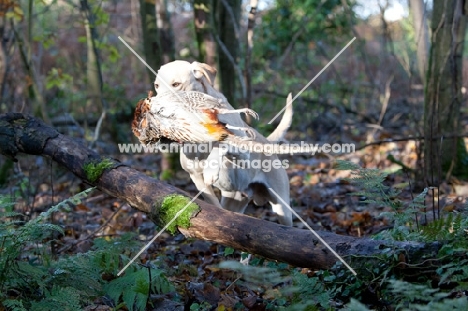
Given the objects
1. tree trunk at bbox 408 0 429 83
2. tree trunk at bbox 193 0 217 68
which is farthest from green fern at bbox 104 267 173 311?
tree trunk at bbox 408 0 429 83

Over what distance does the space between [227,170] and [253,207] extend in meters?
2.79

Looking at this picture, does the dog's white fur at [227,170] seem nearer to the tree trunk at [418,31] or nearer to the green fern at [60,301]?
the green fern at [60,301]

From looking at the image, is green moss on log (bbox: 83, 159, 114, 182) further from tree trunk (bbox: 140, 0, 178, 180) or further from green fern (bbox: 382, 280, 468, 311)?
tree trunk (bbox: 140, 0, 178, 180)

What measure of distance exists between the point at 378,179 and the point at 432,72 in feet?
12.1

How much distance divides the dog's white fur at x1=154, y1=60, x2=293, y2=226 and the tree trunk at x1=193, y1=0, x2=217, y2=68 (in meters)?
2.84

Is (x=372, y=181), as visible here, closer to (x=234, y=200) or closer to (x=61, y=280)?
(x=234, y=200)

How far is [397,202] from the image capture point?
4.55m

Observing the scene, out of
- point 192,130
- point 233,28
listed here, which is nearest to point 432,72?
point 233,28

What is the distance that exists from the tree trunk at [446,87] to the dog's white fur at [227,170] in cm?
239

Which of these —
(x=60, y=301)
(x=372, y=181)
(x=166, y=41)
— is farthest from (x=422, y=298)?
(x=166, y=41)

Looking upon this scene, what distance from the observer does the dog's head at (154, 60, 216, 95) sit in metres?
5.42

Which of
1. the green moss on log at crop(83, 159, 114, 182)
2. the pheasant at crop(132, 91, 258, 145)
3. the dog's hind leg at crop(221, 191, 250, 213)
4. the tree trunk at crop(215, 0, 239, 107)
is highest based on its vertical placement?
the tree trunk at crop(215, 0, 239, 107)

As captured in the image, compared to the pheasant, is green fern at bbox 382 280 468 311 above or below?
below

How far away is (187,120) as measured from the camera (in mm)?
4137
